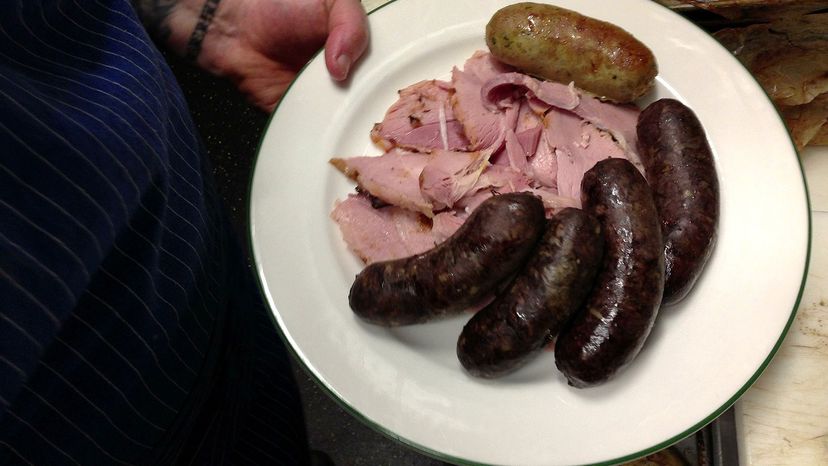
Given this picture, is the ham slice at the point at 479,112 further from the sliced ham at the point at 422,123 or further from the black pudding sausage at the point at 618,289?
the black pudding sausage at the point at 618,289

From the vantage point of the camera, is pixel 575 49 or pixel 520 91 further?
pixel 520 91

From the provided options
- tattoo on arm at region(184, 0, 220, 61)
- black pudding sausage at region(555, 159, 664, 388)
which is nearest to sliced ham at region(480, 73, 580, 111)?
black pudding sausage at region(555, 159, 664, 388)

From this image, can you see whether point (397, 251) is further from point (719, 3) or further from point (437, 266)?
point (719, 3)

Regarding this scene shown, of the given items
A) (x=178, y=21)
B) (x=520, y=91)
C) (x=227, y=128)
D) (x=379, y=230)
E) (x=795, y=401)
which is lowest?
(x=227, y=128)

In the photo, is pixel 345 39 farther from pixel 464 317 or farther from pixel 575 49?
pixel 464 317

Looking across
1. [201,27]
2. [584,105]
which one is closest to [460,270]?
[584,105]

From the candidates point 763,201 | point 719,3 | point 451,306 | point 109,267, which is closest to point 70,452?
point 109,267
